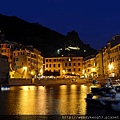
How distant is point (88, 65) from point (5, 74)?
71532 mm

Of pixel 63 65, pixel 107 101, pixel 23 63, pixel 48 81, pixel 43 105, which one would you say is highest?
pixel 63 65

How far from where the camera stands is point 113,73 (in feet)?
362

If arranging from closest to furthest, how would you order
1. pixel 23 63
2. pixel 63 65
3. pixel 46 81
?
pixel 46 81 → pixel 23 63 → pixel 63 65

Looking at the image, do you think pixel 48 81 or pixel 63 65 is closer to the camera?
pixel 48 81

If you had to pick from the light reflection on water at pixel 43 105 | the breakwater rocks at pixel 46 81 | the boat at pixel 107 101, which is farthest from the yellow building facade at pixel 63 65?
the boat at pixel 107 101

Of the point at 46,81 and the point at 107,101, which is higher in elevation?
the point at 46,81

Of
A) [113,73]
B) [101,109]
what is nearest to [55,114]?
[101,109]

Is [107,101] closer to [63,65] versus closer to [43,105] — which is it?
[43,105]

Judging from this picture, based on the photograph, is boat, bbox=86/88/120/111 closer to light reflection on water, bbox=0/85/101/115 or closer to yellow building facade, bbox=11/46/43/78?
light reflection on water, bbox=0/85/101/115

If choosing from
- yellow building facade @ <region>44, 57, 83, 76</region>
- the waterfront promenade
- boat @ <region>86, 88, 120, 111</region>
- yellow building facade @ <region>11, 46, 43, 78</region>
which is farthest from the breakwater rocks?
boat @ <region>86, 88, 120, 111</region>

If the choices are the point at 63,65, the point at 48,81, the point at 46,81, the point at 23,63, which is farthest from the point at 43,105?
the point at 63,65

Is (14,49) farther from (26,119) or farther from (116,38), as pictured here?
(26,119)

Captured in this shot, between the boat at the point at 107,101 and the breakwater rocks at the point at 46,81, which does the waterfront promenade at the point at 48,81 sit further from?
the boat at the point at 107,101

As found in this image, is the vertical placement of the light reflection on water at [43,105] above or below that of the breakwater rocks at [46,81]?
below
